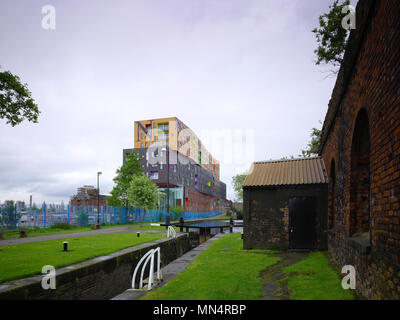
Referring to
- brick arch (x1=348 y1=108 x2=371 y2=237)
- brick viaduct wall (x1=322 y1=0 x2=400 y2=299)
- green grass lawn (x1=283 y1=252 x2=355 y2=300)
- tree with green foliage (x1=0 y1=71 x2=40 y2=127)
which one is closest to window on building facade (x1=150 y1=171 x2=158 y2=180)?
tree with green foliage (x1=0 y1=71 x2=40 y2=127)

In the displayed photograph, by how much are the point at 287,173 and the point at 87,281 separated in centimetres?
833

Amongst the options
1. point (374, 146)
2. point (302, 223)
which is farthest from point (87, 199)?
point (374, 146)

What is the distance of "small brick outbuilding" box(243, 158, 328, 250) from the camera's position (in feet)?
34.6

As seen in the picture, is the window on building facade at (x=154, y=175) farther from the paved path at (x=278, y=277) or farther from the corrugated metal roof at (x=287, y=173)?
the paved path at (x=278, y=277)

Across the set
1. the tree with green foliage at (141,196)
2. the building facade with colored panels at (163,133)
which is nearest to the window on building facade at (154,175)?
the building facade with colored panels at (163,133)

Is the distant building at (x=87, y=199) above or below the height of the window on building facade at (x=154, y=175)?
below

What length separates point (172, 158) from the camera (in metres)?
54.9

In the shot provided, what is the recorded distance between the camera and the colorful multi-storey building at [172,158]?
53312 millimetres

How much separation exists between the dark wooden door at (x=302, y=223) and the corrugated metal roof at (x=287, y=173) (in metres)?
0.77

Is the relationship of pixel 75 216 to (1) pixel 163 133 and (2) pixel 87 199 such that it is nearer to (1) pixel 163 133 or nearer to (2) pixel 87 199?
(1) pixel 163 133
